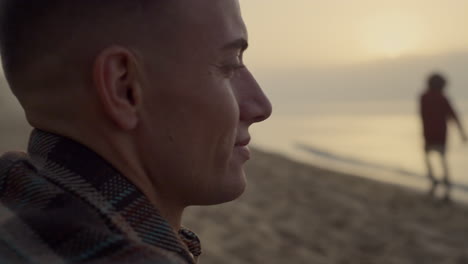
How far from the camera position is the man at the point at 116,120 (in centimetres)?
92

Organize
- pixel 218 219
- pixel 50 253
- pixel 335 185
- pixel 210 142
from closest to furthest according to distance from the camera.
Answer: pixel 50 253 → pixel 210 142 → pixel 218 219 → pixel 335 185

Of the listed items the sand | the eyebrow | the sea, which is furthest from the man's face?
the sea

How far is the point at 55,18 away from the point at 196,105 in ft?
1.02

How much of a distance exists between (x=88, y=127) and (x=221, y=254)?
12.1 feet


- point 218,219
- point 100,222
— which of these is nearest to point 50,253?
point 100,222

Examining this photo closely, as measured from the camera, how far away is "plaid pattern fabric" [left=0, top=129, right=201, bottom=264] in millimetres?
879

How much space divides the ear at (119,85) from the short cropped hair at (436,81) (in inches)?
256

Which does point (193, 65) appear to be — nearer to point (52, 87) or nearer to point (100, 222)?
point (52, 87)

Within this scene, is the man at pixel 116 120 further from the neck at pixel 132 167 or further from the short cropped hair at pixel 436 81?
the short cropped hair at pixel 436 81

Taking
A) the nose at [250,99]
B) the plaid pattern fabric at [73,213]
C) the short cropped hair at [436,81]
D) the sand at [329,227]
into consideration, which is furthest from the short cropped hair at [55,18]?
the short cropped hair at [436,81]

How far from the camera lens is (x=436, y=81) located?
705 centimetres

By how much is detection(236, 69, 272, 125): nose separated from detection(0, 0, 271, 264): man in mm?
64

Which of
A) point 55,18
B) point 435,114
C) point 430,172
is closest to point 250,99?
point 55,18

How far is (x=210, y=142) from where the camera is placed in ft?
3.79
